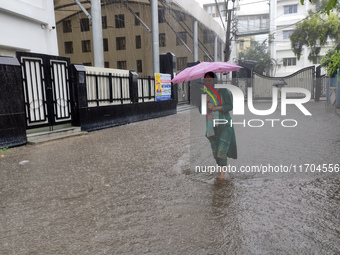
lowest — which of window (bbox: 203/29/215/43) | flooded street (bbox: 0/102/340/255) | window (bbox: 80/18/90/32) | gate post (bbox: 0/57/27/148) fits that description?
flooded street (bbox: 0/102/340/255)

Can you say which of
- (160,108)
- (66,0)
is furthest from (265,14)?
(160,108)

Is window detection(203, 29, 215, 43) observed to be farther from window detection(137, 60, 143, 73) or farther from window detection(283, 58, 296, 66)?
window detection(283, 58, 296, 66)

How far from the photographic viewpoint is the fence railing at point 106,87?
10.7 meters

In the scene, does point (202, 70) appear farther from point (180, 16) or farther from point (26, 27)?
point (180, 16)

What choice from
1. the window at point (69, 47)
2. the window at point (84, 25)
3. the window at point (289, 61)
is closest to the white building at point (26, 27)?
the window at point (84, 25)

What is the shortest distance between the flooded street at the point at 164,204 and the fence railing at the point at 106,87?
4356mm

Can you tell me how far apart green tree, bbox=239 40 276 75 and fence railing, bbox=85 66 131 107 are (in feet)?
124

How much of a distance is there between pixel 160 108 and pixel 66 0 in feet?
55.3

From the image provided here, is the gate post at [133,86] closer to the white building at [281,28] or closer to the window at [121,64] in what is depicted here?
the window at [121,64]

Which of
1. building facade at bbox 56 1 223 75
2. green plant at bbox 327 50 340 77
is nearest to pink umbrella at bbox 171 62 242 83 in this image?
green plant at bbox 327 50 340 77

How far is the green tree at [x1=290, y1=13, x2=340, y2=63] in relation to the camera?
28.9 m

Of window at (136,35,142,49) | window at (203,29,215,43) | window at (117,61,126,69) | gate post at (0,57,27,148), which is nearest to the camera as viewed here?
gate post at (0,57,27,148)

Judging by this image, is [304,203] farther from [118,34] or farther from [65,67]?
[118,34]

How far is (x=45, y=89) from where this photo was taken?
8.79m
